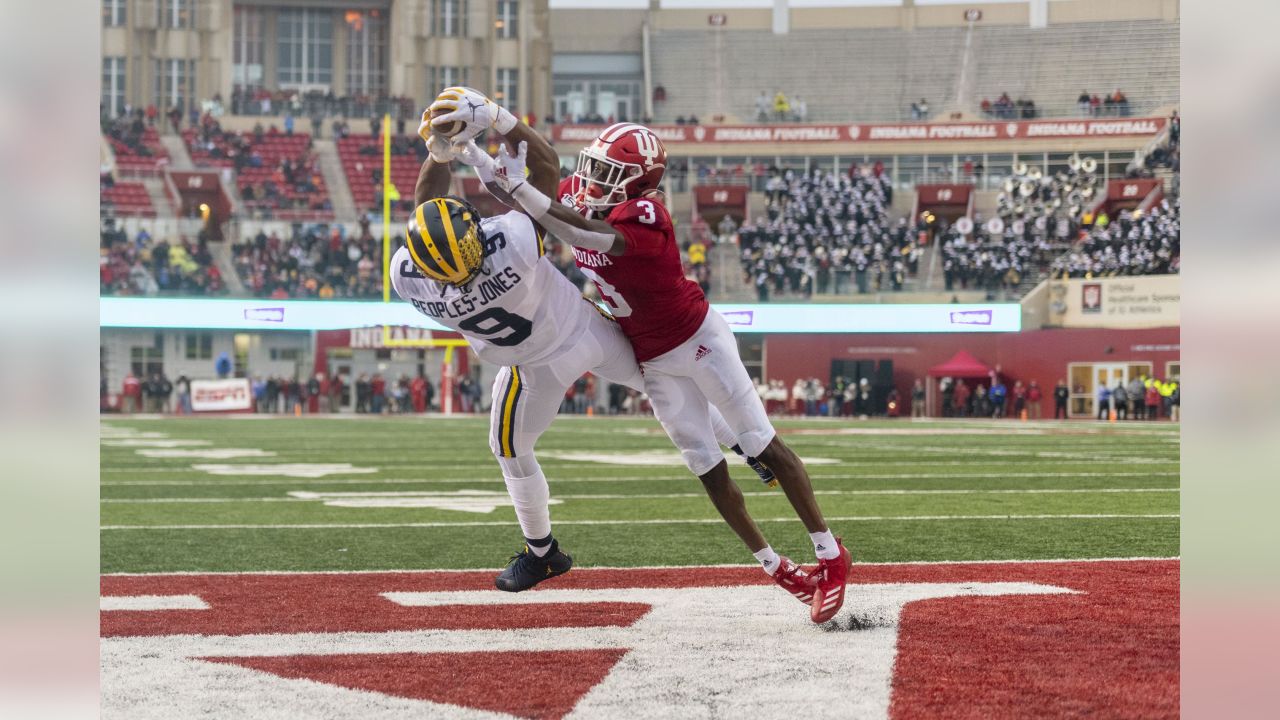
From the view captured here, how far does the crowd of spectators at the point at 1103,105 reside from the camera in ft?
138

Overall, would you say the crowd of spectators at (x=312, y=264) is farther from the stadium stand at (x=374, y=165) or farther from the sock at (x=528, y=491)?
the sock at (x=528, y=491)

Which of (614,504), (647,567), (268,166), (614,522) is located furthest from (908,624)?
(268,166)

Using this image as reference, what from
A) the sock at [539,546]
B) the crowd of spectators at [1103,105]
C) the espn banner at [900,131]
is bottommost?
the sock at [539,546]

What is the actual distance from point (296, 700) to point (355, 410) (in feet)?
108

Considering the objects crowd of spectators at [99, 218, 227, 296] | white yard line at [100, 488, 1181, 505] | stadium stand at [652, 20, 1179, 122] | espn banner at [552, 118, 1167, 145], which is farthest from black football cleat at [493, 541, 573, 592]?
stadium stand at [652, 20, 1179, 122]

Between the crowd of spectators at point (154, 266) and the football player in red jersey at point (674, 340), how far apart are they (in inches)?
1196

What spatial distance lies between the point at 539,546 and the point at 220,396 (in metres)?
30.6

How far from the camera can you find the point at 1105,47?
152ft

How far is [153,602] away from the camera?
569 centimetres

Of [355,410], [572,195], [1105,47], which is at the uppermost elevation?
[1105,47]

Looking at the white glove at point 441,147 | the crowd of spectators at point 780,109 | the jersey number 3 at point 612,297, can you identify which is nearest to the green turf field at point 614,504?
the jersey number 3 at point 612,297

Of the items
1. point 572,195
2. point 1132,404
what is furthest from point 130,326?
point 572,195

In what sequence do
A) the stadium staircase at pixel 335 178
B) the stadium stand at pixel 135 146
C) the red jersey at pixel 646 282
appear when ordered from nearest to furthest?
the red jersey at pixel 646 282 < the stadium staircase at pixel 335 178 < the stadium stand at pixel 135 146
